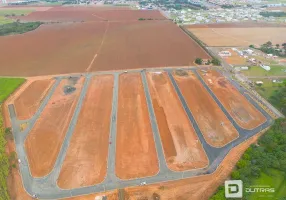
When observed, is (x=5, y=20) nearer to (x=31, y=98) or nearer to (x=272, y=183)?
(x=31, y=98)

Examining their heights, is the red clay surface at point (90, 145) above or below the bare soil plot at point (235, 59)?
below

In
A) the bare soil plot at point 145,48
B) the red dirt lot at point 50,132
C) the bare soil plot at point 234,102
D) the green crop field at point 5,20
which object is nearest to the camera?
the red dirt lot at point 50,132

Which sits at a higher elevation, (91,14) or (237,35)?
(91,14)

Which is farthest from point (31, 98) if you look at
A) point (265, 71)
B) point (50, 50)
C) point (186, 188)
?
point (265, 71)

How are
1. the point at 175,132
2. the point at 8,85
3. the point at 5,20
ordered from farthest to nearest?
1. the point at 5,20
2. the point at 8,85
3. the point at 175,132

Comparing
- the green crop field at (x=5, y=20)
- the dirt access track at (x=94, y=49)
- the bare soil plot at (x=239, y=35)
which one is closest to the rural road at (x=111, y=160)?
the dirt access track at (x=94, y=49)

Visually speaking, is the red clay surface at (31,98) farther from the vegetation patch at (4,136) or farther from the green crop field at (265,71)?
the green crop field at (265,71)

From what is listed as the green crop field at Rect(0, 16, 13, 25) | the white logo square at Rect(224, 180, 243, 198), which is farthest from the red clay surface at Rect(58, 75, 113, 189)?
the green crop field at Rect(0, 16, 13, 25)
